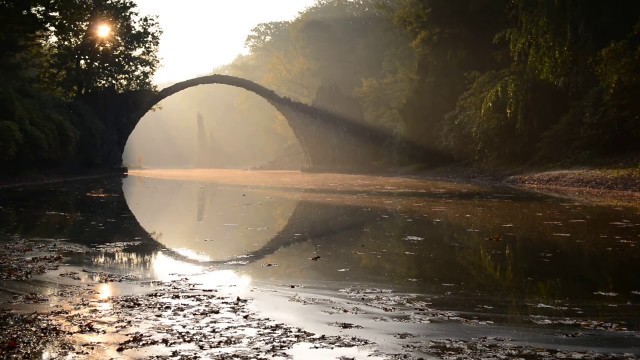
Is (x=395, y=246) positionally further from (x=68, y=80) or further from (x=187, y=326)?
(x=68, y=80)

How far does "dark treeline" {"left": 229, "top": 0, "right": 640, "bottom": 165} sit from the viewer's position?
94.2 feet

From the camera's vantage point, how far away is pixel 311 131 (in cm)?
6638

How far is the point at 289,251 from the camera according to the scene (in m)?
13.0

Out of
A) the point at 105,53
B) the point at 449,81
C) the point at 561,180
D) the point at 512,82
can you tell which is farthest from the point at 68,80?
the point at 561,180

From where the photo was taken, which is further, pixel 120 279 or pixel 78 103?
pixel 78 103

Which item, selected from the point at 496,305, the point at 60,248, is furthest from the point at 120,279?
the point at 496,305

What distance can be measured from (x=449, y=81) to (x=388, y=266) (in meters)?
39.5

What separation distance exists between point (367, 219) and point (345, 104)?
46.3 meters

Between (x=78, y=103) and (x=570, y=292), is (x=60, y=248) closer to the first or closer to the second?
(x=570, y=292)

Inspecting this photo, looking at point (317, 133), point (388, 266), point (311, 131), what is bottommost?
point (388, 266)

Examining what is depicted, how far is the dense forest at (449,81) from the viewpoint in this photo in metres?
28.7

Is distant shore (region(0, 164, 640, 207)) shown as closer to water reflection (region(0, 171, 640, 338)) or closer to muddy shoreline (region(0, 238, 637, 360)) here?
water reflection (region(0, 171, 640, 338))

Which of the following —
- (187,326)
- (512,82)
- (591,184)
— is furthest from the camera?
(512,82)

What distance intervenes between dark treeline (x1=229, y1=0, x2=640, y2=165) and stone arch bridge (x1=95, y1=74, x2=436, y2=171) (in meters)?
1.72
